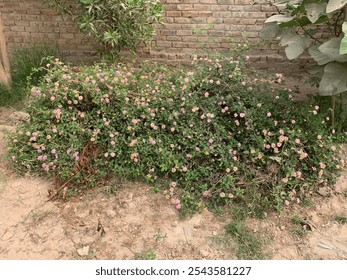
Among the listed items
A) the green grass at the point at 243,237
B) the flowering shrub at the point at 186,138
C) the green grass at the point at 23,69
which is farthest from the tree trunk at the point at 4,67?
the green grass at the point at 243,237

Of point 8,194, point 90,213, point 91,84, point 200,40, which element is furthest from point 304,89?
point 8,194

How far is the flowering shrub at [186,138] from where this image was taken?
296 centimetres

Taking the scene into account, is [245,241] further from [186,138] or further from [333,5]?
[333,5]

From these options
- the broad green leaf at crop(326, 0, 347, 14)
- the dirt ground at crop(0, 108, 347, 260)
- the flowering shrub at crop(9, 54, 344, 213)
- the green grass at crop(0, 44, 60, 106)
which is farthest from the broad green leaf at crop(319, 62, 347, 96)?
the green grass at crop(0, 44, 60, 106)

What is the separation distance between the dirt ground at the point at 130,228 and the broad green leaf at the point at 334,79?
869 mm

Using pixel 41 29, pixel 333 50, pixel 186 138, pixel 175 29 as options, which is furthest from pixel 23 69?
pixel 333 50

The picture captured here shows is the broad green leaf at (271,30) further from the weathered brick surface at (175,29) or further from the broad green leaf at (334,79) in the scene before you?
the weathered brick surface at (175,29)

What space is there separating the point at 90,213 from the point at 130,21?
2336 millimetres

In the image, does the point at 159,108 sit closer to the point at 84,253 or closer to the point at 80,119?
the point at 80,119

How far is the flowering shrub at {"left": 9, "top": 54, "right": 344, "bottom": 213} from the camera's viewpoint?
116 inches

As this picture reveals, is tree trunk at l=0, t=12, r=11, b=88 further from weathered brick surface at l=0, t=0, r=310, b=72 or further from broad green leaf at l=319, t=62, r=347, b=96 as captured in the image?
broad green leaf at l=319, t=62, r=347, b=96
